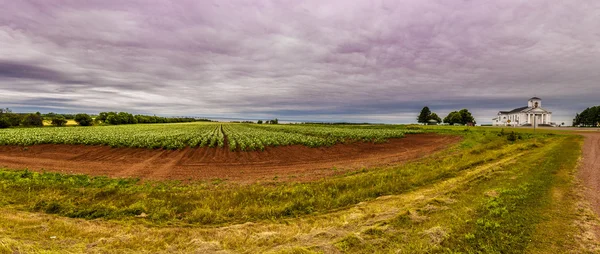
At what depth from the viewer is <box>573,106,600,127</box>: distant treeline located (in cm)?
7962

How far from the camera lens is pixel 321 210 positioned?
771cm

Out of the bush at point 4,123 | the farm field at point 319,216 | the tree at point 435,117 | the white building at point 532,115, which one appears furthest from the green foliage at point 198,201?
the tree at point 435,117

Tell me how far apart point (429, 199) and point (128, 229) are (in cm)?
960

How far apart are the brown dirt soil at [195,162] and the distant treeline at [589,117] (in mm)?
110193

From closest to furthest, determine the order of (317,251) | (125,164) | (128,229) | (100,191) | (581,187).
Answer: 1. (317,251)
2. (128,229)
3. (581,187)
4. (100,191)
5. (125,164)

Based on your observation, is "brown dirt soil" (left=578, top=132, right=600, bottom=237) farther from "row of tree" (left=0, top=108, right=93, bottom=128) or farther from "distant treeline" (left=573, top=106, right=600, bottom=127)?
"row of tree" (left=0, top=108, right=93, bottom=128)

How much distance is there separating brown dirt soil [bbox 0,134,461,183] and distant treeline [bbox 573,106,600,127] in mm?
110193

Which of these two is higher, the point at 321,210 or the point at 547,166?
the point at 547,166

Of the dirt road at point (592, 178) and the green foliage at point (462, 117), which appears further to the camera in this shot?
the green foliage at point (462, 117)

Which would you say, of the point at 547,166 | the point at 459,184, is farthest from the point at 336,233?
the point at 547,166

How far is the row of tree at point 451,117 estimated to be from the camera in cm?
9743

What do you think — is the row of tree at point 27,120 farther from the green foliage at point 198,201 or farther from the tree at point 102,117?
the green foliage at point 198,201

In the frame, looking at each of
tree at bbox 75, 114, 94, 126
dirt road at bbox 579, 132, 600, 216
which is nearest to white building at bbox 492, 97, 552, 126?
dirt road at bbox 579, 132, 600, 216

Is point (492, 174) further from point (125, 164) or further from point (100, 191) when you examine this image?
point (125, 164)
